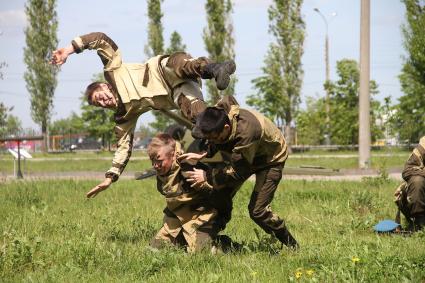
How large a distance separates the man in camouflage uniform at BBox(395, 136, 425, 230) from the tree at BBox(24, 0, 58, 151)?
155 feet

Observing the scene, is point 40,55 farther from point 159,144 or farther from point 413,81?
point 159,144

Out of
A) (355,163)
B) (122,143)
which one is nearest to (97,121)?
(355,163)

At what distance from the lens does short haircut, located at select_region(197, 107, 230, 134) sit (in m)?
5.58

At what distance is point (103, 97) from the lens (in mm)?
6918

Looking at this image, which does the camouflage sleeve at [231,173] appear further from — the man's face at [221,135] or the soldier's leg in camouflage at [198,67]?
the soldier's leg in camouflage at [198,67]

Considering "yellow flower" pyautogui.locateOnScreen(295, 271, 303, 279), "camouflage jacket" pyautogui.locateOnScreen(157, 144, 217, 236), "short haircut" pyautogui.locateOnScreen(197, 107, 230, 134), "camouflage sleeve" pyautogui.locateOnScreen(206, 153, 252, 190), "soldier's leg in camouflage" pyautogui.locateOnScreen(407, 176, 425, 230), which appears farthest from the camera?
"soldier's leg in camouflage" pyautogui.locateOnScreen(407, 176, 425, 230)

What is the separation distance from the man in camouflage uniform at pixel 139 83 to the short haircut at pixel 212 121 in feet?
3.39

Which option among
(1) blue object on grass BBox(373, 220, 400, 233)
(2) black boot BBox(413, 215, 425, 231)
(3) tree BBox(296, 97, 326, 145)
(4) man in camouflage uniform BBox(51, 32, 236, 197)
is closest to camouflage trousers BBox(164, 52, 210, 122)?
(4) man in camouflage uniform BBox(51, 32, 236, 197)

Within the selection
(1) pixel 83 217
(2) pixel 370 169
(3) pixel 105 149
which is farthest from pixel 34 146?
(1) pixel 83 217

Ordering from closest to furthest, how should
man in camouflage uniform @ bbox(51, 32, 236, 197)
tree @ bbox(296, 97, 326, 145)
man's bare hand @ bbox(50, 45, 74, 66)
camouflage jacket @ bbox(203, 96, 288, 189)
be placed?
1. camouflage jacket @ bbox(203, 96, 288, 189)
2. man's bare hand @ bbox(50, 45, 74, 66)
3. man in camouflage uniform @ bbox(51, 32, 236, 197)
4. tree @ bbox(296, 97, 326, 145)

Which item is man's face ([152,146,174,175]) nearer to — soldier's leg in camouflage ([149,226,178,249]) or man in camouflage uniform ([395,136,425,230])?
soldier's leg in camouflage ([149,226,178,249])

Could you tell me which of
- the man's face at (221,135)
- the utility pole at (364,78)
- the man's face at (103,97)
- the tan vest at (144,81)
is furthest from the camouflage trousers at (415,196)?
the utility pole at (364,78)

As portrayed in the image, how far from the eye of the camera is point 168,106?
281 inches

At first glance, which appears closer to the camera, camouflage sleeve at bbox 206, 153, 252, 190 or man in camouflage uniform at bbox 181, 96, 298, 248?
man in camouflage uniform at bbox 181, 96, 298, 248
